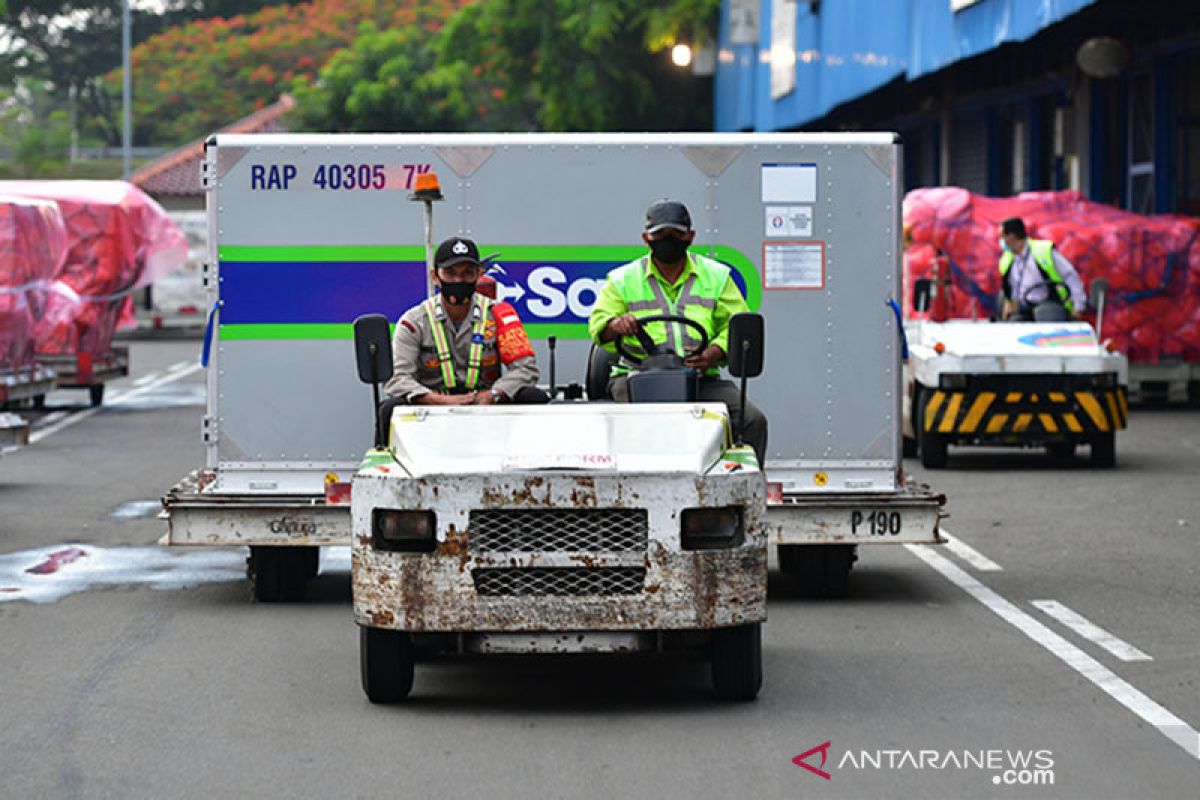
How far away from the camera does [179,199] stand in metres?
73.4

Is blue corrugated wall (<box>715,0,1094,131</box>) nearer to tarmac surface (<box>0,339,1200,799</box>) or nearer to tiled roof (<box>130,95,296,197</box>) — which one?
tarmac surface (<box>0,339,1200,799</box>)

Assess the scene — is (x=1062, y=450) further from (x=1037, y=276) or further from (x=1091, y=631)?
(x=1091, y=631)

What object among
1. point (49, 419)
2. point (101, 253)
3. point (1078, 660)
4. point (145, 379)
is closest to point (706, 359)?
point (1078, 660)

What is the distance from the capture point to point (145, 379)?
3453cm

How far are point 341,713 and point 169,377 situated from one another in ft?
87.5

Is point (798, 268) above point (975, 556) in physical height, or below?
above

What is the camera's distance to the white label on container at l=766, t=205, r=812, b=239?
11992 mm

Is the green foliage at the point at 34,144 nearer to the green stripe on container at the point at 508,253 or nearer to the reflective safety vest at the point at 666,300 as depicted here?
the green stripe on container at the point at 508,253

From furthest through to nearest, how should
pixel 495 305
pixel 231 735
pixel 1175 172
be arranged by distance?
pixel 1175 172 → pixel 495 305 → pixel 231 735

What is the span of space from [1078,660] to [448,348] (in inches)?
122

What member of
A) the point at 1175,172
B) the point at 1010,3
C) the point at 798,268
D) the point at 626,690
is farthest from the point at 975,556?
the point at 1175,172

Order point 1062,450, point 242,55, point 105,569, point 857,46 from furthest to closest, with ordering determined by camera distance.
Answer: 1. point 242,55
2. point 857,46
3. point 1062,450
4. point 105,569

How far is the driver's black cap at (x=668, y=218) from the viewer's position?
33.7 feet

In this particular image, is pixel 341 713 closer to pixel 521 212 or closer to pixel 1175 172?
pixel 521 212
